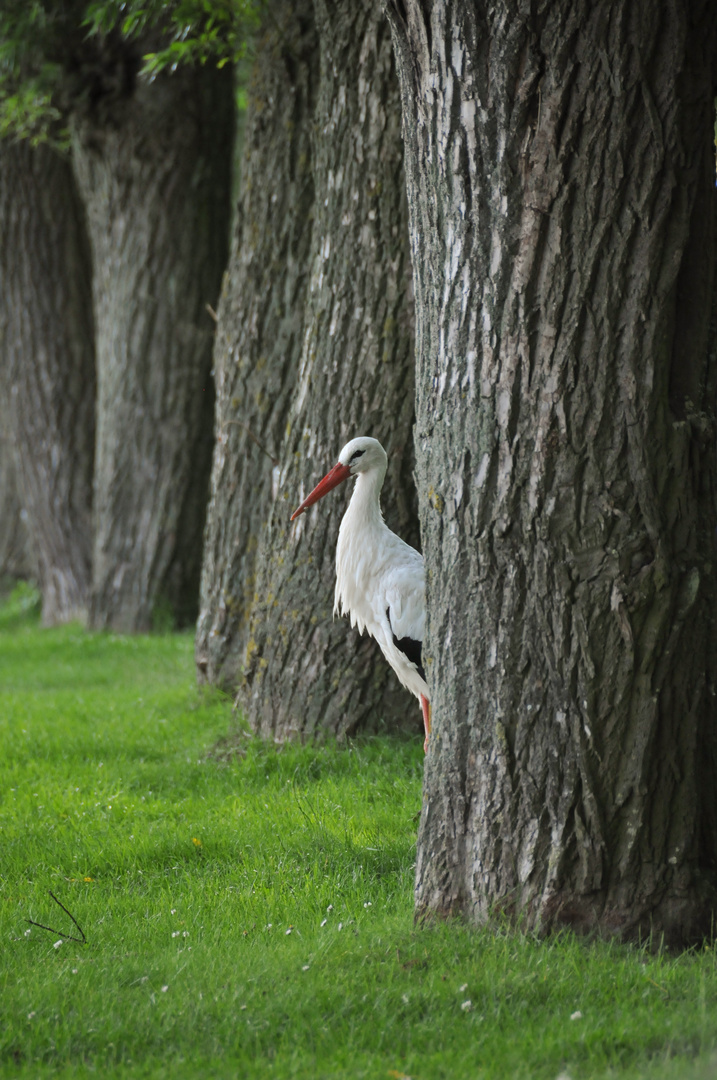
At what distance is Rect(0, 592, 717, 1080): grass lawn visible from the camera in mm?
2814

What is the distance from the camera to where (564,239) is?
3318 mm

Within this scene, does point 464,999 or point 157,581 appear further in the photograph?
point 157,581

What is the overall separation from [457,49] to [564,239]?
704 millimetres

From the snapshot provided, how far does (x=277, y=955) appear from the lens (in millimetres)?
3451

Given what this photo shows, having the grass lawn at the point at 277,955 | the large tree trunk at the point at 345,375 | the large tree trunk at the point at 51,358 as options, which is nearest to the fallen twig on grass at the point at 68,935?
the grass lawn at the point at 277,955

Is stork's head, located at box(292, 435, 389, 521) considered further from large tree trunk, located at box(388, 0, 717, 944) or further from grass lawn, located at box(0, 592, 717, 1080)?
large tree trunk, located at box(388, 0, 717, 944)

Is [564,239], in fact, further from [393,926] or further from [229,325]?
[229,325]

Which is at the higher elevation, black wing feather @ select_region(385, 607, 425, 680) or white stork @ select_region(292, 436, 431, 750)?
white stork @ select_region(292, 436, 431, 750)

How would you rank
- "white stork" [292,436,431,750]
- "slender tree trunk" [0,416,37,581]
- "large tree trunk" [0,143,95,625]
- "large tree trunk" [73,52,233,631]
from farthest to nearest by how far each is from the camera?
"slender tree trunk" [0,416,37,581]
"large tree trunk" [0,143,95,625]
"large tree trunk" [73,52,233,631]
"white stork" [292,436,431,750]

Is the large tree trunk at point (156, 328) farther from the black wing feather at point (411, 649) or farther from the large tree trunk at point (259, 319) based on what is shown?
the black wing feather at point (411, 649)

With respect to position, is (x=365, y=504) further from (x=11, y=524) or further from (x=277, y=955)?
(x=11, y=524)

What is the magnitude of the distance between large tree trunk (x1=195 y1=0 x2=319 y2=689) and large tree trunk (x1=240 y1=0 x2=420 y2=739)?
3.33ft

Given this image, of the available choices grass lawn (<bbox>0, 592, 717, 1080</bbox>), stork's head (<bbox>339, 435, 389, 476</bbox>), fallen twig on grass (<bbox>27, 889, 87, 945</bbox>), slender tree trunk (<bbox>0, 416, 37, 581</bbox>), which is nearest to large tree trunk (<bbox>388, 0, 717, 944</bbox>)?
grass lawn (<bbox>0, 592, 717, 1080</bbox>)

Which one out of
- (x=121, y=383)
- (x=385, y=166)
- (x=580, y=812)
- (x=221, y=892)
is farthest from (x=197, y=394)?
(x=580, y=812)
